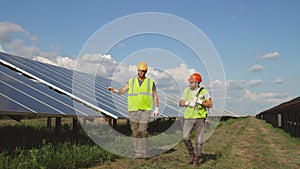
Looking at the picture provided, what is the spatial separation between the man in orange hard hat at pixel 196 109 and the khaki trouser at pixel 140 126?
937mm

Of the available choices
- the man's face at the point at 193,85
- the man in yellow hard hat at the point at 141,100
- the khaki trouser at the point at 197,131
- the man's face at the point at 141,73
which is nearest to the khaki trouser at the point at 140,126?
the man in yellow hard hat at the point at 141,100

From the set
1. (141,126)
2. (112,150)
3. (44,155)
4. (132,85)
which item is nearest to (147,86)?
(132,85)

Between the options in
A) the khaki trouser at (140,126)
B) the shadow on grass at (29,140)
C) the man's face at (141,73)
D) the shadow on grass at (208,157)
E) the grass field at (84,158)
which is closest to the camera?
the grass field at (84,158)

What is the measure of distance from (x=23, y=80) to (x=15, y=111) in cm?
341

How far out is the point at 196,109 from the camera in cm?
841

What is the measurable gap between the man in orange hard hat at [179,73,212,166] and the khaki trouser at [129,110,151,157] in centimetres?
94

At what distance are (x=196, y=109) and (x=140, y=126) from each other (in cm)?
140

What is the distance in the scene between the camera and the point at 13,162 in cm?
651

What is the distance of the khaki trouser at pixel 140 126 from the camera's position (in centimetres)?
848

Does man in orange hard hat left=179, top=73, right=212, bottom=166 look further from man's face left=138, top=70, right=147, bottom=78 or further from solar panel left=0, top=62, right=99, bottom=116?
solar panel left=0, top=62, right=99, bottom=116

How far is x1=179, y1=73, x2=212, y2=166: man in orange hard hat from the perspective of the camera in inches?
328

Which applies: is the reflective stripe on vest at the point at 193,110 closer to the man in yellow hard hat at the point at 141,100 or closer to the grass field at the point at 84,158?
the man in yellow hard hat at the point at 141,100

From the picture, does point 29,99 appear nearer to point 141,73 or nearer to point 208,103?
point 141,73

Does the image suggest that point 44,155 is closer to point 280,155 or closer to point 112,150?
point 112,150
